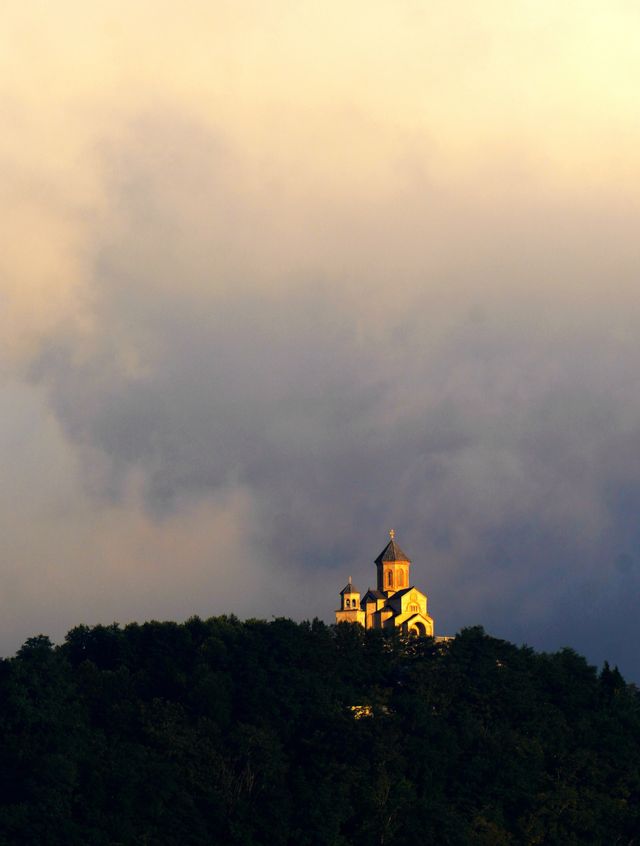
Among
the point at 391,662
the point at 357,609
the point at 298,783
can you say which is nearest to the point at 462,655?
the point at 391,662

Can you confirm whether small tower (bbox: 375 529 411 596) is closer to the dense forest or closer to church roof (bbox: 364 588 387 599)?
church roof (bbox: 364 588 387 599)

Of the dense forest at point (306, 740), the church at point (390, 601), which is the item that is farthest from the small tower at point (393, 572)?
the dense forest at point (306, 740)

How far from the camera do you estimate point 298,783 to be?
9481 cm

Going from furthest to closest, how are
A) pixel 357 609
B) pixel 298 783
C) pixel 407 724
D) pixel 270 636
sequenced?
pixel 357 609, pixel 270 636, pixel 407 724, pixel 298 783

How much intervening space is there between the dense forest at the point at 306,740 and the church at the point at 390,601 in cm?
4004

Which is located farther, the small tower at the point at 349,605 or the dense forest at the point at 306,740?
the small tower at the point at 349,605

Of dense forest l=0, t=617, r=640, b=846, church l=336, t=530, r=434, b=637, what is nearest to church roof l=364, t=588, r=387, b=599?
church l=336, t=530, r=434, b=637

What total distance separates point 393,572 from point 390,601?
4.60 meters

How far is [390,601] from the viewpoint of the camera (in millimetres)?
162125

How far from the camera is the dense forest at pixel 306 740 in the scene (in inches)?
3536

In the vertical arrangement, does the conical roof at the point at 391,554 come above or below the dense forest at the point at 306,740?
above

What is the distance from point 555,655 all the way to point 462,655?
31.2 ft

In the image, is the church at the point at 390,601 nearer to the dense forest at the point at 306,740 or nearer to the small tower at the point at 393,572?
the small tower at the point at 393,572

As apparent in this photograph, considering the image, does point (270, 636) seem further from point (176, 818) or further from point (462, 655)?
point (176, 818)
